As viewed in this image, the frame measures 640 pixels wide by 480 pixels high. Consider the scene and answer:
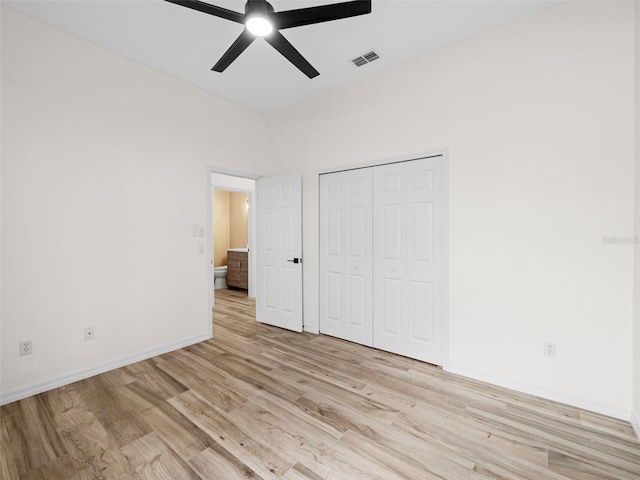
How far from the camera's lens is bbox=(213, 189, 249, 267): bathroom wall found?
7.26m

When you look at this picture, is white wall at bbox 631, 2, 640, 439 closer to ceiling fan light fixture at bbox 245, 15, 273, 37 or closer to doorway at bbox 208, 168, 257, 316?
ceiling fan light fixture at bbox 245, 15, 273, 37

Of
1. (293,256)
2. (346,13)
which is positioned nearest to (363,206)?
(293,256)

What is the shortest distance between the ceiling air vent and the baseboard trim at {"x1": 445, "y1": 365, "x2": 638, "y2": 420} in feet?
10.3

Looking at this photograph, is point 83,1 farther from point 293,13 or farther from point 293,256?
point 293,256

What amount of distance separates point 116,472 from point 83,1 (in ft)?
10.8

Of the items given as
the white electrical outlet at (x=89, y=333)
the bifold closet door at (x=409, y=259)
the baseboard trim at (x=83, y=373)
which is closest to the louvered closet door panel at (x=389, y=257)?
the bifold closet door at (x=409, y=259)

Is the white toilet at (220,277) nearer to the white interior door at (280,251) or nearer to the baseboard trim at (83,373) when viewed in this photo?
the white interior door at (280,251)

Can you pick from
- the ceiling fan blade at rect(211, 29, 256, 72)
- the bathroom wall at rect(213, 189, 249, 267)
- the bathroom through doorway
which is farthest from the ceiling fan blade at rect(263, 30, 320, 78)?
the bathroom wall at rect(213, 189, 249, 267)

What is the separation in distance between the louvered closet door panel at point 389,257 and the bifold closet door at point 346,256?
0.09 meters

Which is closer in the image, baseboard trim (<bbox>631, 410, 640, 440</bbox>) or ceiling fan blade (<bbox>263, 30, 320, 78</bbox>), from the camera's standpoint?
baseboard trim (<bbox>631, 410, 640, 440</bbox>)

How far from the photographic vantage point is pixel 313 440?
1.83m

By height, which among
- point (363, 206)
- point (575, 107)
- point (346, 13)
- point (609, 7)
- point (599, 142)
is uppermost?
point (609, 7)

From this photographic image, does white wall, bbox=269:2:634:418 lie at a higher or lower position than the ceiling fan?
lower

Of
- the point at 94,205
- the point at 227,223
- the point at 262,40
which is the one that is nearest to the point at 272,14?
the point at 262,40
